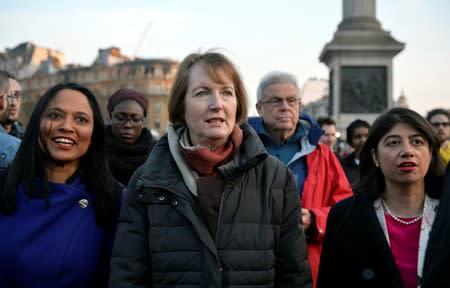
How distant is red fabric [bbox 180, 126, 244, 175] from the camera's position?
295 centimetres

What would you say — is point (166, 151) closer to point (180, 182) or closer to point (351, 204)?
point (180, 182)

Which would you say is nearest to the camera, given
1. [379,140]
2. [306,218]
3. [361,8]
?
[379,140]

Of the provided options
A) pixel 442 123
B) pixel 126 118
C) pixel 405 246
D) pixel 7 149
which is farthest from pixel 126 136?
pixel 442 123

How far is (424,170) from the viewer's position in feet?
11.1

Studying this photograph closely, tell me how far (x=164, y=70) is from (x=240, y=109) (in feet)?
285

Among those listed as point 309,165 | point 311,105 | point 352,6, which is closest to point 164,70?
point 311,105

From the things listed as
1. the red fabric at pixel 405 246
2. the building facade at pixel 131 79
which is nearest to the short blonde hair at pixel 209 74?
the red fabric at pixel 405 246

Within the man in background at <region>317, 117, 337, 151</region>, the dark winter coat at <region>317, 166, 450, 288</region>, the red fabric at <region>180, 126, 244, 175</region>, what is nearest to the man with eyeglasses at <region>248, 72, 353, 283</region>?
the dark winter coat at <region>317, 166, 450, 288</region>

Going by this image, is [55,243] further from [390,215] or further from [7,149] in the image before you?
[390,215]

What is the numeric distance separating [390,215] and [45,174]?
214 cm

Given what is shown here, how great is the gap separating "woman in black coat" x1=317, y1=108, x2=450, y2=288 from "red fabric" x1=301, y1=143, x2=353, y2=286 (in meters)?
0.40

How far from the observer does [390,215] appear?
11.2 ft

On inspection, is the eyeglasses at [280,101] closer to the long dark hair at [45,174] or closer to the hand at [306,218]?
the hand at [306,218]

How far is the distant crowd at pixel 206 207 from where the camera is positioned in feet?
9.29
